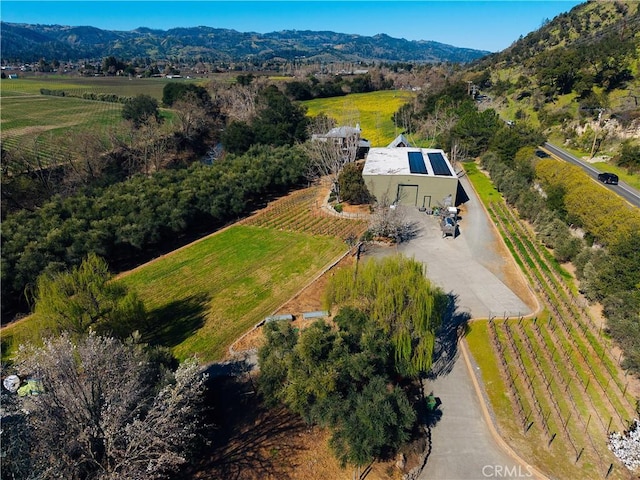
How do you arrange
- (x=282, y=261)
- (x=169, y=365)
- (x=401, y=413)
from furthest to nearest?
(x=282, y=261), (x=169, y=365), (x=401, y=413)

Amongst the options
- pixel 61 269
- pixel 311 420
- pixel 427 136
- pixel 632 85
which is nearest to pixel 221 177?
pixel 61 269

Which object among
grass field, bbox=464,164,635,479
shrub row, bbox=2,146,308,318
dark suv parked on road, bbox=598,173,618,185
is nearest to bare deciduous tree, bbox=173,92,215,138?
shrub row, bbox=2,146,308,318

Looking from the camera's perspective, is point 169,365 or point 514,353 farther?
point 514,353

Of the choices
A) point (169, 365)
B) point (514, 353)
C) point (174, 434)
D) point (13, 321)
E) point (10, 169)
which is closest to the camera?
point (174, 434)

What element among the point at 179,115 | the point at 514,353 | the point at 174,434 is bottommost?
the point at 514,353

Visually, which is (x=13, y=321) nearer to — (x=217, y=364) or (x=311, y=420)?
(x=217, y=364)

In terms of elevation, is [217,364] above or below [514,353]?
below

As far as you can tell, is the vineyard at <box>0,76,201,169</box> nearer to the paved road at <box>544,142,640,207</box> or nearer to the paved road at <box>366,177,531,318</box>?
the paved road at <box>366,177,531,318</box>
